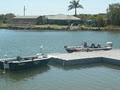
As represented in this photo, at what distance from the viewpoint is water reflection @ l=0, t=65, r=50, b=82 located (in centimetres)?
2525

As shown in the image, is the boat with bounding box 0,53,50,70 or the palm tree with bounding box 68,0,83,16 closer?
the boat with bounding box 0,53,50,70

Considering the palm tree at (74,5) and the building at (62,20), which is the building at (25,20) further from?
the palm tree at (74,5)

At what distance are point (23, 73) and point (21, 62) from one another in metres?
1.03

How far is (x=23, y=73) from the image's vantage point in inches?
1043

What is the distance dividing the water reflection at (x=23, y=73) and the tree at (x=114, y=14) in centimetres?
8615

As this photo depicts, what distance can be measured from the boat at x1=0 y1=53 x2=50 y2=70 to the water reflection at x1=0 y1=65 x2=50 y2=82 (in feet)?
1.26

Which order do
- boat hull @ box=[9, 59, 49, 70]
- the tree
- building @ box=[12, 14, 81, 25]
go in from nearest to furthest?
1. boat hull @ box=[9, 59, 49, 70]
2. the tree
3. building @ box=[12, 14, 81, 25]

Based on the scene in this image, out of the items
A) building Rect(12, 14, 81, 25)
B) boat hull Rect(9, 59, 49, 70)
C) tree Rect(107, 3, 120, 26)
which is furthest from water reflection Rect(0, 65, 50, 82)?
building Rect(12, 14, 81, 25)

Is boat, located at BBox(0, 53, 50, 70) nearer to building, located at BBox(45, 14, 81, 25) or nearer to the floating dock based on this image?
the floating dock

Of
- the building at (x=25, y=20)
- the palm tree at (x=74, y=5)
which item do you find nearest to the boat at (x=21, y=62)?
the building at (x=25, y=20)

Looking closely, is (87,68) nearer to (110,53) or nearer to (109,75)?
(109,75)

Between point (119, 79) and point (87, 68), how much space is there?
16.4ft

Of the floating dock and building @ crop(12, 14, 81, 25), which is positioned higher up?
building @ crop(12, 14, 81, 25)

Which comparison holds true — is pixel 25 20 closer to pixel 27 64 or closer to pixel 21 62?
pixel 27 64
